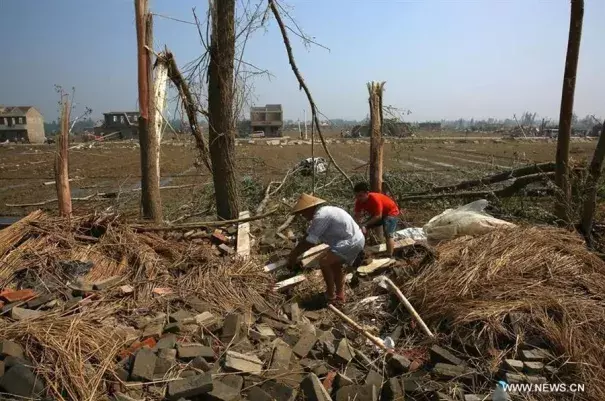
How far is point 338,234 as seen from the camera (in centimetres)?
502

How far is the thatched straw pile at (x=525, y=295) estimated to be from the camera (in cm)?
352

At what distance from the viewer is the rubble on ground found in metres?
3.14

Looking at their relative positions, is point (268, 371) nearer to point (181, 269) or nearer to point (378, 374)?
point (378, 374)

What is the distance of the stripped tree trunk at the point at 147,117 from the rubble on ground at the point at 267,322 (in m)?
1.22

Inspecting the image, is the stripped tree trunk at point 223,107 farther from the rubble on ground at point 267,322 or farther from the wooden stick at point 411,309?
the wooden stick at point 411,309

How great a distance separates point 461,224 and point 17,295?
5.59m

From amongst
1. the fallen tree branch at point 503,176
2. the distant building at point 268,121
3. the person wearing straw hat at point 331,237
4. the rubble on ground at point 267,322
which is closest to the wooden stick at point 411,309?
the rubble on ground at point 267,322

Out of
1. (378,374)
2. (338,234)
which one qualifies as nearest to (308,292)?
(338,234)

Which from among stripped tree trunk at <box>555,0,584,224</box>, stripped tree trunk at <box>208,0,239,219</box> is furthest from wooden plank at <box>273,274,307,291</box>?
stripped tree trunk at <box>555,0,584,224</box>

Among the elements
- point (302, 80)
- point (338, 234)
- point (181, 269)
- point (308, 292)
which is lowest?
point (308, 292)

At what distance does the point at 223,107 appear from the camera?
23.3 ft

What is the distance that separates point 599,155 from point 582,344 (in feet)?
13.0

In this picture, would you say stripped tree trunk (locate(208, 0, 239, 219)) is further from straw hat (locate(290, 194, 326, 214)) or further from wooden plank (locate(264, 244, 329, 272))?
straw hat (locate(290, 194, 326, 214))

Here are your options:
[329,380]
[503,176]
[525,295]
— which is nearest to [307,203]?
[329,380]
